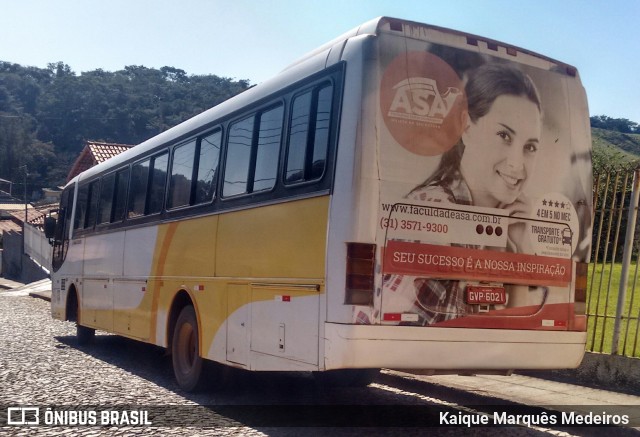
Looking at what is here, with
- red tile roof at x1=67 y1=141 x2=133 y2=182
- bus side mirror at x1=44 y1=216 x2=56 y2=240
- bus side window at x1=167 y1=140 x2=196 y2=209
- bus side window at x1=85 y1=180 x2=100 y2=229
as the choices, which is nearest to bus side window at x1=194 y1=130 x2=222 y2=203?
bus side window at x1=167 y1=140 x2=196 y2=209

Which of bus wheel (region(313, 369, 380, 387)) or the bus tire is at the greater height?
bus wheel (region(313, 369, 380, 387))

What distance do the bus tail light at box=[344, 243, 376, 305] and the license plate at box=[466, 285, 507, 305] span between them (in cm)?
100

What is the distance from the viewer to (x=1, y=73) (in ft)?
356

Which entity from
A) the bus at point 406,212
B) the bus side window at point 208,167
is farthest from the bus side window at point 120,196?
the bus at point 406,212

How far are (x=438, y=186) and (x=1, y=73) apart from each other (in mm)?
113714

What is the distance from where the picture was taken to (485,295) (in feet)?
21.7

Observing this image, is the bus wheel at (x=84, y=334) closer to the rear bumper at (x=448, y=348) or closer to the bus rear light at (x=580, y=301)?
the rear bumper at (x=448, y=348)

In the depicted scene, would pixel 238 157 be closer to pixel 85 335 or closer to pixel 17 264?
pixel 85 335

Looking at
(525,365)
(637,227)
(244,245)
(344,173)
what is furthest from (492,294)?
(637,227)

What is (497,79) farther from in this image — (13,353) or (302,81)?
(13,353)

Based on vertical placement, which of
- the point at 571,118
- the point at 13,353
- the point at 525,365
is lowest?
the point at 13,353

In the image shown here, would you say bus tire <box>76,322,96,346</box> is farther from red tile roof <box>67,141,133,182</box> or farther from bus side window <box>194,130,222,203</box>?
red tile roof <box>67,141,133,182</box>

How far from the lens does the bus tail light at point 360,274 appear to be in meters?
5.99

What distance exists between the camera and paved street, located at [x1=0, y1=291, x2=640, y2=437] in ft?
23.1
